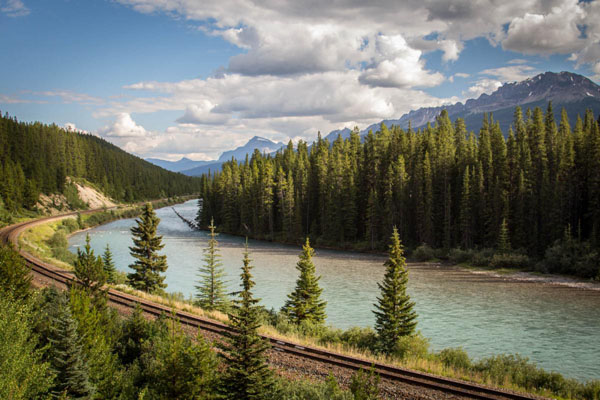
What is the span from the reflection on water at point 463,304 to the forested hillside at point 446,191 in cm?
1171

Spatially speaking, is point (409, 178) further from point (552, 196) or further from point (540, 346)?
point (540, 346)

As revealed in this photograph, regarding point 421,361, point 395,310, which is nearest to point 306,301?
point 395,310

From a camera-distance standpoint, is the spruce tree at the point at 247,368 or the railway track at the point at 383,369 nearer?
the spruce tree at the point at 247,368

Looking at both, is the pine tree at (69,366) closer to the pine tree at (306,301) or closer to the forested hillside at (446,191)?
the pine tree at (306,301)

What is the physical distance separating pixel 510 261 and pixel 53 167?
391 feet

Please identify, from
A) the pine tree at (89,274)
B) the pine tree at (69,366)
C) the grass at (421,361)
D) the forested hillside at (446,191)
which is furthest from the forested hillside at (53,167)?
the pine tree at (69,366)

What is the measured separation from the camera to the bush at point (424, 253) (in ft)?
200

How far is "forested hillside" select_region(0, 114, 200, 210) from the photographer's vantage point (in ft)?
285

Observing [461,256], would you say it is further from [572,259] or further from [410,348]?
[410,348]

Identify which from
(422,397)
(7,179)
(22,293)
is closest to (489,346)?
(422,397)

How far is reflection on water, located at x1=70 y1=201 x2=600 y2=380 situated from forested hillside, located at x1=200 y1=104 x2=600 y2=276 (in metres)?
11.7

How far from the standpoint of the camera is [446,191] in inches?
2574

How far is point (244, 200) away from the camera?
93.3 metres

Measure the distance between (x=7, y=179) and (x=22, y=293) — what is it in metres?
73.0
